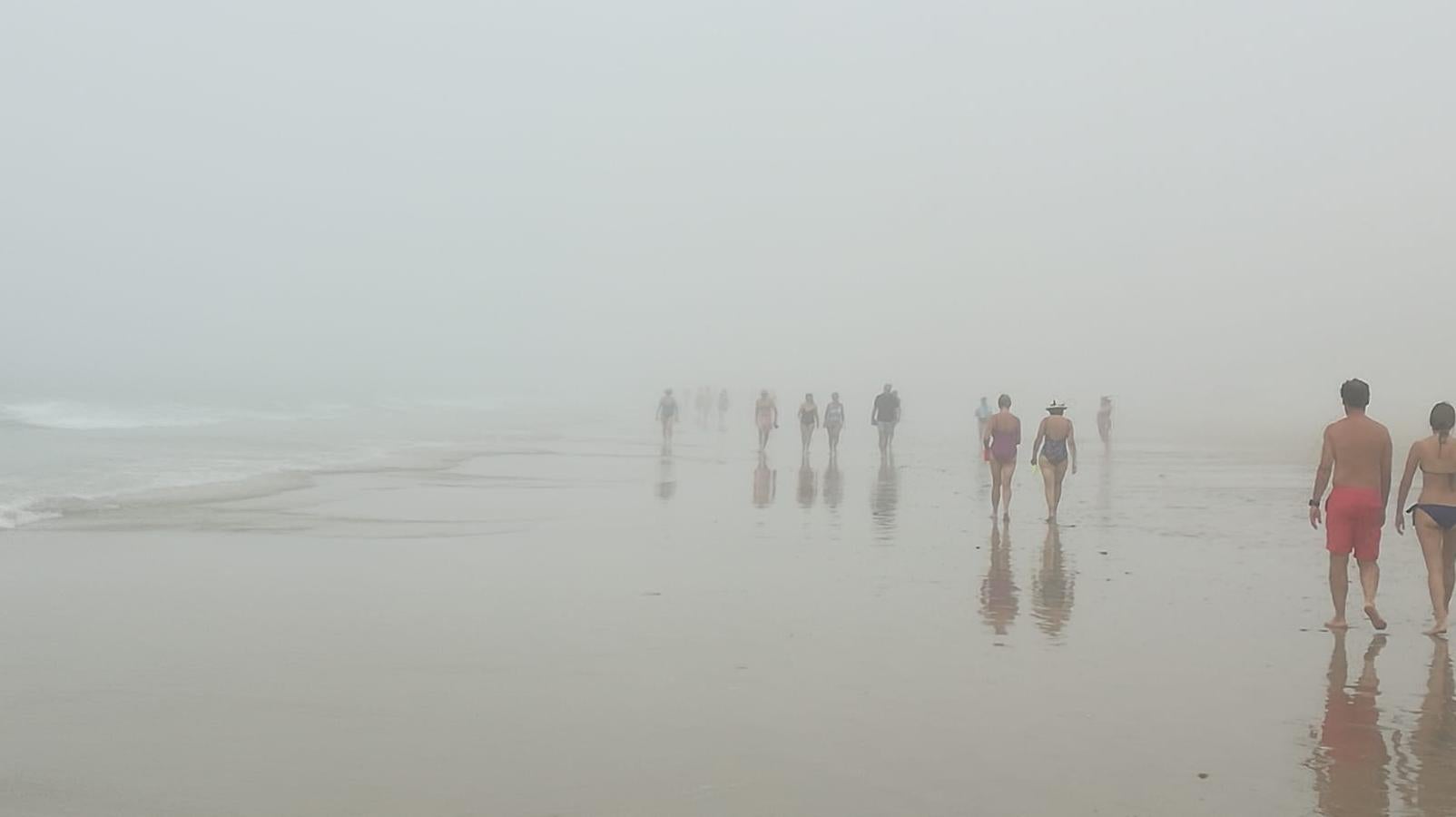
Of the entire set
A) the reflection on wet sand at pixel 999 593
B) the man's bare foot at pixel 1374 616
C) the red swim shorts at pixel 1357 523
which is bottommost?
the reflection on wet sand at pixel 999 593

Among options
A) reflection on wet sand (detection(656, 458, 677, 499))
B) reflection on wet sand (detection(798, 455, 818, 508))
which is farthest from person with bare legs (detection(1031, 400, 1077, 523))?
reflection on wet sand (detection(656, 458, 677, 499))

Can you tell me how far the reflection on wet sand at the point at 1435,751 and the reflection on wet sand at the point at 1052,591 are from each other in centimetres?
227

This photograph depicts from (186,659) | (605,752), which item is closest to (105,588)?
(186,659)

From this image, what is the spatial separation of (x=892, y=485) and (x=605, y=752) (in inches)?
580

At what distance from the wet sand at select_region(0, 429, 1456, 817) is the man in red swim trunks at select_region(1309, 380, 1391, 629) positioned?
0.38m

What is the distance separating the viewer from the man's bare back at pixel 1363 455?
8633mm

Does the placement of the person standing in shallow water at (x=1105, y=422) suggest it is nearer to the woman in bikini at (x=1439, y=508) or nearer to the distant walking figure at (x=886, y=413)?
the distant walking figure at (x=886, y=413)

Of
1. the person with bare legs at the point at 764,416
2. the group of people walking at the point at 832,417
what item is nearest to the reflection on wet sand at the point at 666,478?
the group of people walking at the point at 832,417

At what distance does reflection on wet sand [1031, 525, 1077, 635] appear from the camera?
870 cm

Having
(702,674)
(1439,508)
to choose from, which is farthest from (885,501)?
(702,674)

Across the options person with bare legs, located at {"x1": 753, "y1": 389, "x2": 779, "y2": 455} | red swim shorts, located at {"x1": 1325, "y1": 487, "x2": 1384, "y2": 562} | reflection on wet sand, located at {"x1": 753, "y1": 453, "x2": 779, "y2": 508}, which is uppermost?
person with bare legs, located at {"x1": 753, "y1": 389, "x2": 779, "y2": 455}

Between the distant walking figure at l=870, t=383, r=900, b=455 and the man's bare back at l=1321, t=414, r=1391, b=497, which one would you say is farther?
the distant walking figure at l=870, t=383, r=900, b=455

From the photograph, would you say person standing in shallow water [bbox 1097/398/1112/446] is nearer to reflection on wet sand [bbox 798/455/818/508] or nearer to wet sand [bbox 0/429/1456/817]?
reflection on wet sand [bbox 798/455/818/508]

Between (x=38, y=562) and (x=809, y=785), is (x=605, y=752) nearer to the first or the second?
(x=809, y=785)
